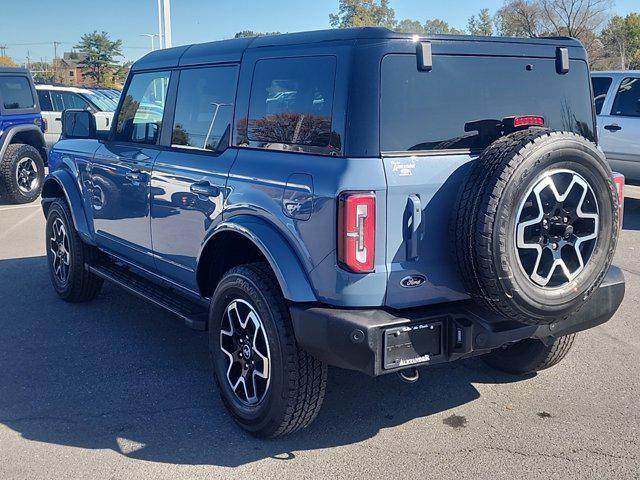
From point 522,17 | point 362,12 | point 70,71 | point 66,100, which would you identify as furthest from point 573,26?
point 70,71

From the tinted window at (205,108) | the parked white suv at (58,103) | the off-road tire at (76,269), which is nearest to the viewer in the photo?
the tinted window at (205,108)

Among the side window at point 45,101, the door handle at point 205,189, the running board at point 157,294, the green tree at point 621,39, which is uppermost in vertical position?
the green tree at point 621,39

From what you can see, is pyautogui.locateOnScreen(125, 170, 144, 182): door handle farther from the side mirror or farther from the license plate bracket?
the license plate bracket

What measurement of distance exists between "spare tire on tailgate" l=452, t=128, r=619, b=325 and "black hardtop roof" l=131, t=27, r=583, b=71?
0.67m

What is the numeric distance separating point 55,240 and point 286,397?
365 centimetres

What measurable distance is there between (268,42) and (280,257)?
1.26 m

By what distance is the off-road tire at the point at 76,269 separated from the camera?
584cm

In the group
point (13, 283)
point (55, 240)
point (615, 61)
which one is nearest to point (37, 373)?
point (55, 240)

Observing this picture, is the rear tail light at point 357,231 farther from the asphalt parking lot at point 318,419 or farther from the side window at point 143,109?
the side window at point 143,109

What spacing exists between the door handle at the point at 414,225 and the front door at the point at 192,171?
1.13 metres

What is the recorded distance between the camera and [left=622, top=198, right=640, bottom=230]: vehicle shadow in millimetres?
9305

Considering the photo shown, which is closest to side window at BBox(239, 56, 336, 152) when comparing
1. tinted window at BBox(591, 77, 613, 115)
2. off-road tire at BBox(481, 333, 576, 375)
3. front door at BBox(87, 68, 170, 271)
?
front door at BBox(87, 68, 170, 271)

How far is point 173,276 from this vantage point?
4.61 meters

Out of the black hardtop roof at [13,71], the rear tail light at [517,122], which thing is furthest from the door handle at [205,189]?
the black hardtop roof at [13,71]
